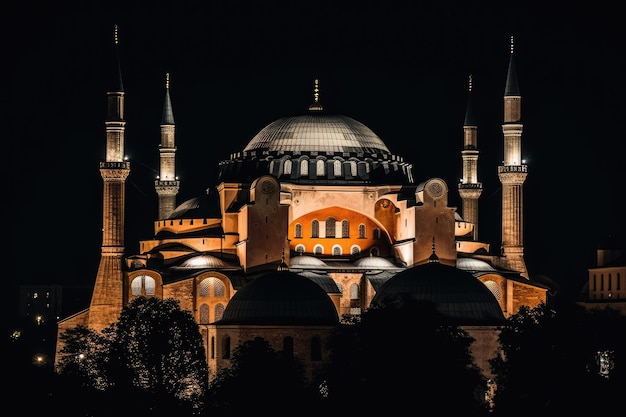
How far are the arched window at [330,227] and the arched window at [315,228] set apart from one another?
29 cm

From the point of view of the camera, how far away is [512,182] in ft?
256

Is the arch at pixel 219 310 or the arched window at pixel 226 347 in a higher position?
the arch at pixel 219 310

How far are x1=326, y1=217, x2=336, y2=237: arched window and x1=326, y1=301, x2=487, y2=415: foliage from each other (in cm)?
1274

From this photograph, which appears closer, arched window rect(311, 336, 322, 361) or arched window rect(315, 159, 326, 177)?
arched window rect(311, 336, 322, 361)

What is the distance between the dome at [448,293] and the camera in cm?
6744

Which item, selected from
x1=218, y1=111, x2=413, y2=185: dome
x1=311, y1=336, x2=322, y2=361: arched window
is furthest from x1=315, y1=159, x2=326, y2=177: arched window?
x1=311, y1=336, x2=322, y2=361: arched window

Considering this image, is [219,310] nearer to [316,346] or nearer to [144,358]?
[316,346]

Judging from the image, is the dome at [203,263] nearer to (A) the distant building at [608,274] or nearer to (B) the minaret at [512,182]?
(B) the minaret at [512,182]

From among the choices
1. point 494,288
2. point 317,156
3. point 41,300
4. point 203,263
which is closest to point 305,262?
point 203,263

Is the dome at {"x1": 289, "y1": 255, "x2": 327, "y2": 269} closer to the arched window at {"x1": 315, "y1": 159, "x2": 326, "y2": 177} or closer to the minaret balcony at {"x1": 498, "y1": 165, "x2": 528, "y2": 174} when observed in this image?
the arched window at {"x1": 315, "y1": 159, "x2": 326, "y2": 177}

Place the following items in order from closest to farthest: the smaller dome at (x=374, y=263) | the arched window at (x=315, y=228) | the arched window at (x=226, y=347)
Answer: the arched window at (x=226, y=347) → the smaller dome at (x=374, y=263) → the arched window at (x=315, y=228)

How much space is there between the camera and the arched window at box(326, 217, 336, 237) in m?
77.8

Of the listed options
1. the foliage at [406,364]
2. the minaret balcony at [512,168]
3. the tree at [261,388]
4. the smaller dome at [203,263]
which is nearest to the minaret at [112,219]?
the smaller dome at [203,263]

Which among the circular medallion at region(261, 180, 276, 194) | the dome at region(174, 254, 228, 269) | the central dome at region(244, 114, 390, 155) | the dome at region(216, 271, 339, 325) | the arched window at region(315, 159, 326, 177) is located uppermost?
the central dome at region(244, 114, 390, 155)
